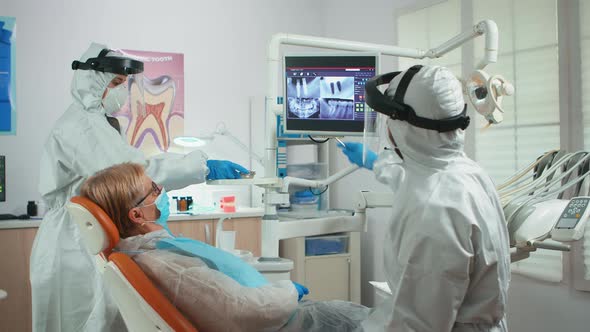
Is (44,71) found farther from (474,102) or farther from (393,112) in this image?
(393,112)

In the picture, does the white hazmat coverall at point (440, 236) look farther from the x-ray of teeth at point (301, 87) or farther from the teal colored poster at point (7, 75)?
the teal colored poster at point (7, 75)

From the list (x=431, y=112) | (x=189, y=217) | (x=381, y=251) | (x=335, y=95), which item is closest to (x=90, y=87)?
(x=335, y=95)

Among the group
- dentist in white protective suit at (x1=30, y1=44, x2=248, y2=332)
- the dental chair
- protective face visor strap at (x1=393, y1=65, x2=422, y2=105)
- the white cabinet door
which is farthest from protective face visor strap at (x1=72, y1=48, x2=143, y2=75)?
the white cabinet door

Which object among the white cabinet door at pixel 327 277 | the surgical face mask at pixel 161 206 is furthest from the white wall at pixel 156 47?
the surgical face mask at pixel 161 206

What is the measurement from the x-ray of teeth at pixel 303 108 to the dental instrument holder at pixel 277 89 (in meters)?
0.08

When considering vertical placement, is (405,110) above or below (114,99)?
below

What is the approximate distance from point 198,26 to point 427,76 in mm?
3139

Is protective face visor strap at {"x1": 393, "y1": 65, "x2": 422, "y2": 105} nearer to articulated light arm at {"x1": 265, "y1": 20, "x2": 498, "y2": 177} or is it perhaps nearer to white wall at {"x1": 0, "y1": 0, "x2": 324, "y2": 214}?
articulated light arm at {"x1": 265, "y1": 20, "x2": 498, "y2": 177}

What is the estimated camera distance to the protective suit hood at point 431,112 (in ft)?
4.29

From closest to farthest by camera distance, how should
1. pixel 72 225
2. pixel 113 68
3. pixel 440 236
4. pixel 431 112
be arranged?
pixel 440 236 < pixel 431 112 < pixel 72 225 < pixel 113 68

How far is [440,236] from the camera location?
1199mm

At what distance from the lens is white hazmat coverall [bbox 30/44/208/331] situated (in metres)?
2.16

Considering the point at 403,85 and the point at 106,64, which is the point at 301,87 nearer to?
the point at 106,64

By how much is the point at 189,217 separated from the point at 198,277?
A: 2.20 m
